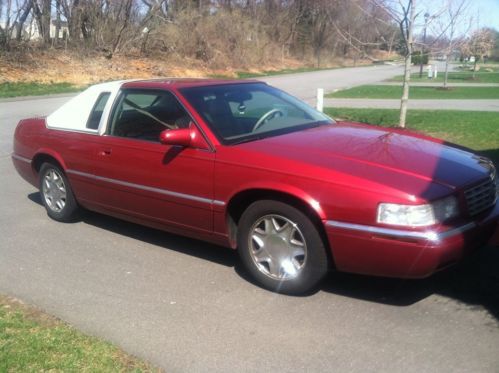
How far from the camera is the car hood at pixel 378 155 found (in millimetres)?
3865

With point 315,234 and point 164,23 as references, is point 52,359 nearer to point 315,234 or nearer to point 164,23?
point 315,234

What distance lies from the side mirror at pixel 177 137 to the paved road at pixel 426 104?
13.5m

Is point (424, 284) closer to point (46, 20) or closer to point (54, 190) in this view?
point (54, 190)

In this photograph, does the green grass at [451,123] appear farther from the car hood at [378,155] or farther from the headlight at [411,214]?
the headlight at [411,214]

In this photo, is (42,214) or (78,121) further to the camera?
(42,214)

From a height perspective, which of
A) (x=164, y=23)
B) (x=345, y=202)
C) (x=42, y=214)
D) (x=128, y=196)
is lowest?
(x=42, y=214)

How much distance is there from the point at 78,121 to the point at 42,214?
142cm

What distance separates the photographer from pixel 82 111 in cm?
579

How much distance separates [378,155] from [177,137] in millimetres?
1555

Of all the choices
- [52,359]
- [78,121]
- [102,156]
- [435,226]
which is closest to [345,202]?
[435,226]

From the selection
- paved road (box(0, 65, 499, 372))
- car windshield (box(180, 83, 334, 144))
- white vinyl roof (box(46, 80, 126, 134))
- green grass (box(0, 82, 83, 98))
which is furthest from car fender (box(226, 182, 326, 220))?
green grass (box(0, 82, 83, 98))

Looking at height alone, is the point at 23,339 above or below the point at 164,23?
below

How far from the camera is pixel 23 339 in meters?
3.54

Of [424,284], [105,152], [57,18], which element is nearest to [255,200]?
[424,284]
